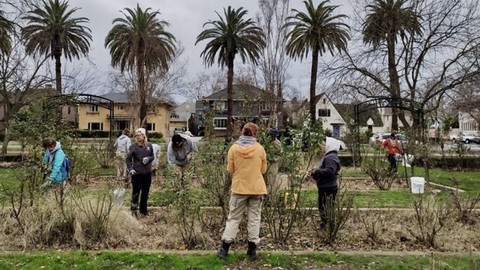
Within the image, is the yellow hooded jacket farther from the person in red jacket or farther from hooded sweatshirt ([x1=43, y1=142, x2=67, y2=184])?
the person in red jacket

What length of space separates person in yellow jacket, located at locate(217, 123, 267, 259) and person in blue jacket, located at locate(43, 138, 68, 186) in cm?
324

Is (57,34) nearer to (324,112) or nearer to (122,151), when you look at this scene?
(122,151)

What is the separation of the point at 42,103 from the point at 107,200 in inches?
355

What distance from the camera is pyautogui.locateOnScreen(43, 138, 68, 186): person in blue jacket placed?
7246 mm

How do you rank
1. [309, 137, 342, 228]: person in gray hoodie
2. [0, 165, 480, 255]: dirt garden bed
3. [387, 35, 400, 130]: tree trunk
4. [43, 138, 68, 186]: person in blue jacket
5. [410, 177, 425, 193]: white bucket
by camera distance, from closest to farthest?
[0, 165, 480, 255]: dirt garden bed → [309, 137, 342, 228]: person in gray hoodie → [43, 138, 68, 186]: person in blue jacket → [410, 177, 425, 193]: white bucket → [387, 35, 400, 130]: tree trunk

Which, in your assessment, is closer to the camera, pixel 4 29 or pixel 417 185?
pixel 417 185

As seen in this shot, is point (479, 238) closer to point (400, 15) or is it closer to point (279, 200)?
point (279, 200)

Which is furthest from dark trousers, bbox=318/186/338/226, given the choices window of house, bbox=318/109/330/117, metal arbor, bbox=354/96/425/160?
window of house, bbox=318/109/330/117

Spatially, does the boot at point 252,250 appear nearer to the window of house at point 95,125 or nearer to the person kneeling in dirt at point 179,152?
Answer: the person kneeling in dirt at point 179,152

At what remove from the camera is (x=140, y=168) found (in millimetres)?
7785

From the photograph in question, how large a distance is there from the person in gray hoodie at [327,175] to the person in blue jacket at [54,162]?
413 cm

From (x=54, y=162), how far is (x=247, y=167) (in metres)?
3.69

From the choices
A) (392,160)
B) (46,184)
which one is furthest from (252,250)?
(392,160)

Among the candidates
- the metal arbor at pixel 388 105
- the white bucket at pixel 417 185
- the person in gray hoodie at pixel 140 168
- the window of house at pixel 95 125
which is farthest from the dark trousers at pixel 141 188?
the window of house at pixel 95 125
